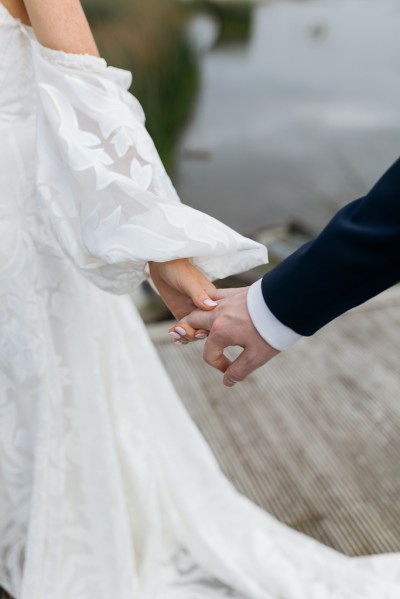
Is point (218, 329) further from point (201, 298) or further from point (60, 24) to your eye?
point (60, 24)

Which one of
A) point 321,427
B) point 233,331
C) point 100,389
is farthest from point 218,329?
point 321,427

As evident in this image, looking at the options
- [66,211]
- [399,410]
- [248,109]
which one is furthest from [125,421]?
[248,109]

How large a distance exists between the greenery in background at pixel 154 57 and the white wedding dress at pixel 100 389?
14.7ft

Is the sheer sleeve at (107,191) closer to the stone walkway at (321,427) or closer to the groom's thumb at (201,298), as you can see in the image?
the groom's thumb at (201,298)

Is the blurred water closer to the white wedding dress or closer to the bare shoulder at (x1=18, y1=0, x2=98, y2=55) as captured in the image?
the white wedding dress

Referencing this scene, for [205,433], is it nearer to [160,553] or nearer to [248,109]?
[160,553]

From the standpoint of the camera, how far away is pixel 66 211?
127 cm

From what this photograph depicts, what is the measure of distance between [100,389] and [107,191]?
0.48 metres

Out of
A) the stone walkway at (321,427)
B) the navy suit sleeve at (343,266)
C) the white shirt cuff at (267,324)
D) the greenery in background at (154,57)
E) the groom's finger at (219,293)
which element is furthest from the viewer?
the greenery in background at (154,57)

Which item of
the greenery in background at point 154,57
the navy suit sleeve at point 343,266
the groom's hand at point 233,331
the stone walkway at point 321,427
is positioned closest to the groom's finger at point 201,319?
the groom's hand at point 233,331

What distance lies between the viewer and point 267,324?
119cm

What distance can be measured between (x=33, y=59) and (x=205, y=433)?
1.36 m

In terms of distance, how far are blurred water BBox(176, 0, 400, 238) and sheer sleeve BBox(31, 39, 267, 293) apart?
411 centimetres

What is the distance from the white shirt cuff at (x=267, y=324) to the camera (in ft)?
3.86
